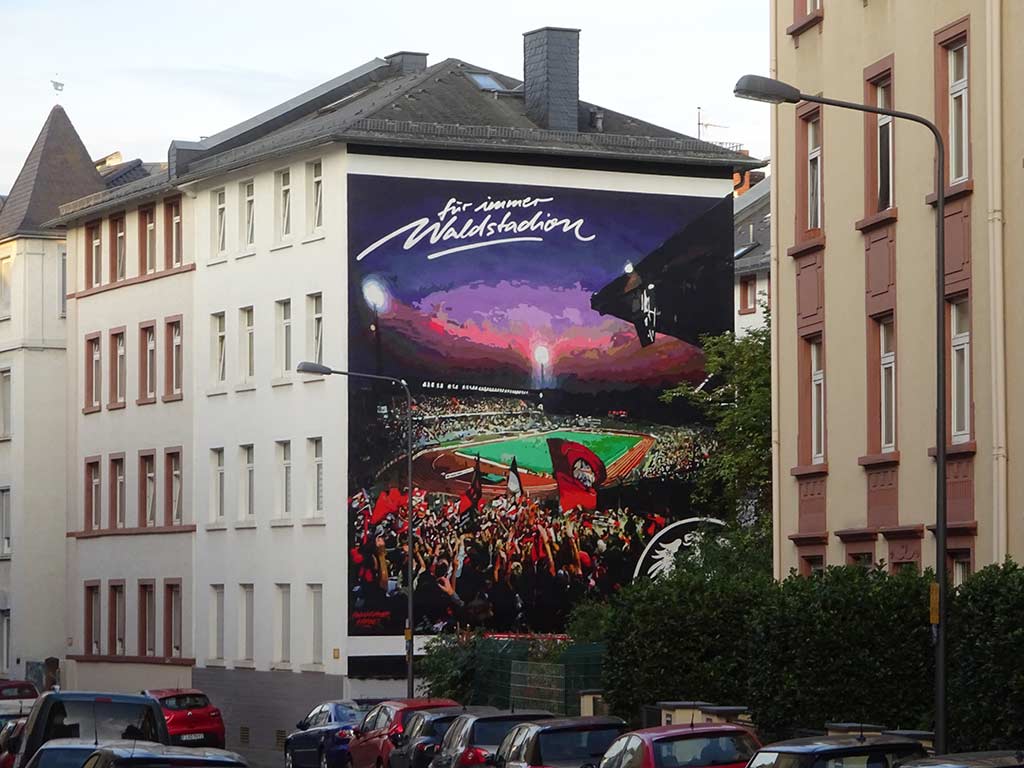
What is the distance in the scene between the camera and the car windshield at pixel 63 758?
20859 mm

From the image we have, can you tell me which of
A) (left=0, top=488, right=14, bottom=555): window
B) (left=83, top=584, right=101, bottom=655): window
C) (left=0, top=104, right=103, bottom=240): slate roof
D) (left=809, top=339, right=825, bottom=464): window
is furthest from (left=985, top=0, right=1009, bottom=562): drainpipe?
(left=0, top=488, right=14, bottom=555): window

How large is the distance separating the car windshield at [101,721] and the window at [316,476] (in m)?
29.6

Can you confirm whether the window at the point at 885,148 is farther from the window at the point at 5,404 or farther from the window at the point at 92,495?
the window at the point at 5,404

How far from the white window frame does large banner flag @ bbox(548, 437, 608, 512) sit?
70.2 ft

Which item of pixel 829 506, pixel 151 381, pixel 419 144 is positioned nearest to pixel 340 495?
pixel 419 144

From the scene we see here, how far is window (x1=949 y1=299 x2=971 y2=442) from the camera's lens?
28359 mm

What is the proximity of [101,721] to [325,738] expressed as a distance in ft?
49.5

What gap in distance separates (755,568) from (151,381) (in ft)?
69.8

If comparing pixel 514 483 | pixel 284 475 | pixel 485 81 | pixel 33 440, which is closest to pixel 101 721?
pixel 514 483

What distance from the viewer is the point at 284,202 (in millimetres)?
57062

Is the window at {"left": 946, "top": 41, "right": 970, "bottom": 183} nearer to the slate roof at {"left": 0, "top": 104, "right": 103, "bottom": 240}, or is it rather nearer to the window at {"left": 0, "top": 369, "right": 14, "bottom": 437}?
the slate roof at {"left": 0, "top": 104, "right": 103, "bottom": 240}

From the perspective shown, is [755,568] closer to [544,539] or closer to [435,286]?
[544,539]

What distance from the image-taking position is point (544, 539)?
54.3 m

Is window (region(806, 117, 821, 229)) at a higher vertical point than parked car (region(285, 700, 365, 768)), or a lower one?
higher
